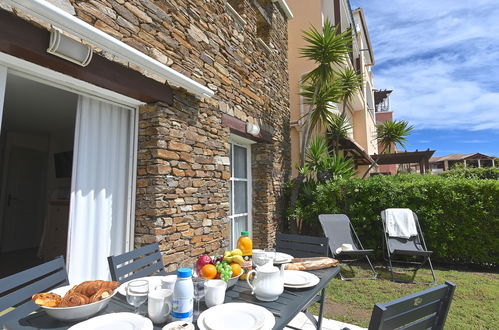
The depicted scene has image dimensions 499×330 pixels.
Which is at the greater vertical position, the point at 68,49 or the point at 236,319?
the point at 68,49

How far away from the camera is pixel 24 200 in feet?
21.5

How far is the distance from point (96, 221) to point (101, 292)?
5.25 feet

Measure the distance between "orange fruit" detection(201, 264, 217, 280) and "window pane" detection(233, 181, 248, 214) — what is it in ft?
11.7

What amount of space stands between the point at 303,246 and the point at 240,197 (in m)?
2.67

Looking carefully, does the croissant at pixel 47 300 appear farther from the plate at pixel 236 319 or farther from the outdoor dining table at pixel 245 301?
the plate at pixel 236 319

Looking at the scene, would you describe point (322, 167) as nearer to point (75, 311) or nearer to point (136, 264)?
point (136, 264)

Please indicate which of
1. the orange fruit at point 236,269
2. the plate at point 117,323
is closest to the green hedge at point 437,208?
the orange fruit at point 236,269

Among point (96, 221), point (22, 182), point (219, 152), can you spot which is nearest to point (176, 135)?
point (219, 152)

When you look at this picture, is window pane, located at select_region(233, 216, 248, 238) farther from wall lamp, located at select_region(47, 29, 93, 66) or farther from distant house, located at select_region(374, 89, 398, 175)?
distant house, located at select_region(374, 89, 398, 175)

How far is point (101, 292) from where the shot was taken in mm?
1454

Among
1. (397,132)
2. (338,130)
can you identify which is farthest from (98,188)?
(397,132)

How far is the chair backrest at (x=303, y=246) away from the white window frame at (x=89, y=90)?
5.64ft

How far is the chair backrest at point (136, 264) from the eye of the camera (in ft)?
6.72

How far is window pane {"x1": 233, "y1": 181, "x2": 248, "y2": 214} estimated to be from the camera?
5355mm
